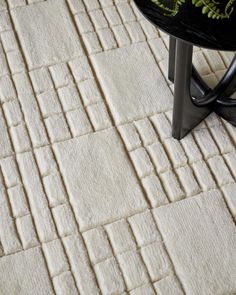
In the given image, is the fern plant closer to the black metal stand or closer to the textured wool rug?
the black metal stand

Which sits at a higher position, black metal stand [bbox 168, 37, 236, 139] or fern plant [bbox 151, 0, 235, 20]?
fern plant [bbox 151, 0, 235, 20]

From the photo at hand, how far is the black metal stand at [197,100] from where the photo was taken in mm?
1088

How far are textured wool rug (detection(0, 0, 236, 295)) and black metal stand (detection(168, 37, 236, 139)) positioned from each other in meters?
→ 0.03

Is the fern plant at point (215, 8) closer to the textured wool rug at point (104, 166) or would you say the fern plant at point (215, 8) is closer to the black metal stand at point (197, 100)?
the black metal stand at point (197, 100)

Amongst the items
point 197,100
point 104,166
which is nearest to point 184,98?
point 197,100

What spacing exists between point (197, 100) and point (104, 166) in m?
0.29

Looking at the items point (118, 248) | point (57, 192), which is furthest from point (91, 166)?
point (118, 248)

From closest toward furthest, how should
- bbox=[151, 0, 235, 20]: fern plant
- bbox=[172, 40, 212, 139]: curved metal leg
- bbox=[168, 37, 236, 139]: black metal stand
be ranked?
bbox=[151, 0, 235, 20]: fern plant < bbox=[172, 40, 212, 139]: curved metal leg < bbox=[168, 37, 236, 139]: black metal stand

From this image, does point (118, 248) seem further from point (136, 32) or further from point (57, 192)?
point (136, 32)

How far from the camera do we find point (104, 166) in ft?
3.89

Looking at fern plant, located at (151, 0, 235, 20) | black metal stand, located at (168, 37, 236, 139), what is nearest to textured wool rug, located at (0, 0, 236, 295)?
black metal stand, located at (168, 37, 236, 139)

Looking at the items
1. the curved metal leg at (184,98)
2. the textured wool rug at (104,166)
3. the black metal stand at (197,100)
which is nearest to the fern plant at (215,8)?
the curved metal leg at (184,98)

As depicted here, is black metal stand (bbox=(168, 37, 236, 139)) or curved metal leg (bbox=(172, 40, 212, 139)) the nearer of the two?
curved metal leg (bbox=(172, 40, 212, 139))

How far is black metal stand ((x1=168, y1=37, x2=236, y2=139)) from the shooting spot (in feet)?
3.57
